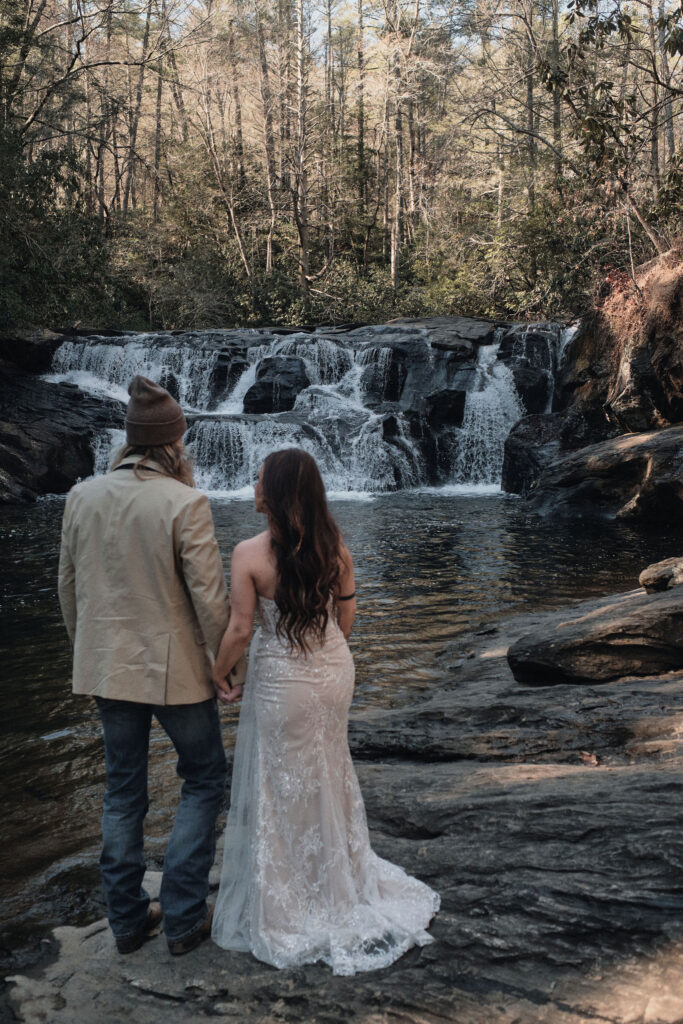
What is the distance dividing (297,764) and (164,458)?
3.57 ft

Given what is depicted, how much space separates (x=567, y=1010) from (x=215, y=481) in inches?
659

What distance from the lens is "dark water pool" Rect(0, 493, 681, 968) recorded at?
4.14m

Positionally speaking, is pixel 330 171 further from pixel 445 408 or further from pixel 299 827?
pixel 299 827

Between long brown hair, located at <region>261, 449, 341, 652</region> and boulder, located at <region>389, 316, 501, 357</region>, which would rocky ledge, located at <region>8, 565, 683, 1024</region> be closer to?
long brown hair, located at <region>261, 449, 341, 652</region>

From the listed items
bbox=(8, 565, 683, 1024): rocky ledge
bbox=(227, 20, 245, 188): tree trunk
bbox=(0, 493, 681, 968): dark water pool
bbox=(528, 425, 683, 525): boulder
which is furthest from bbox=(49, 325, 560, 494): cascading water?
bbox=(8, 565, 683, 1024): rocky ledge

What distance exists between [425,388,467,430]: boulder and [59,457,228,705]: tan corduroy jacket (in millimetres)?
17367

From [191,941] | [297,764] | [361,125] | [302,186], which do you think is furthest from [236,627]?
[361,125]

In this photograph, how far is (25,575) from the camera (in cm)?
1047

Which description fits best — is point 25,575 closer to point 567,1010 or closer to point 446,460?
point 567,1010

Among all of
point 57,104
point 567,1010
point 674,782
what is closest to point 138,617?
point 567,1010

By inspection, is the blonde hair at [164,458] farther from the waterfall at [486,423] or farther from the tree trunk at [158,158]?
the tree trunk at [158,158]

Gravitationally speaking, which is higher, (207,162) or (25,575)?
(207,162)

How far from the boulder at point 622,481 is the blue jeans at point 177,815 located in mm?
11517

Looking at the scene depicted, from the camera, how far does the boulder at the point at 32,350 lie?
71.9 feet
